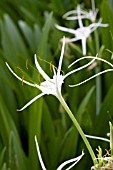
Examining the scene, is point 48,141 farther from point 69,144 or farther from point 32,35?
point 32,35

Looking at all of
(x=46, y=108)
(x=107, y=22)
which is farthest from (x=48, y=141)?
(x=107, y=22)

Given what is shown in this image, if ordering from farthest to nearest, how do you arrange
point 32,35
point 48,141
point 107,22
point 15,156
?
point 32,35, point 107,22, point 48,141, point 15,156

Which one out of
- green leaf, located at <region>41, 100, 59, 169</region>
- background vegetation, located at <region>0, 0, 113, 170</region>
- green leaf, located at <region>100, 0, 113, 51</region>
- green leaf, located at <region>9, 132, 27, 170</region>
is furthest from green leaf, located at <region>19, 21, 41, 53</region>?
green leaf, located at <region>9, 132, 27, 170</region>

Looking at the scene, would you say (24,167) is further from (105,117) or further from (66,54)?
(66,54)

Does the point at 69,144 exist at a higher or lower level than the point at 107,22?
lower

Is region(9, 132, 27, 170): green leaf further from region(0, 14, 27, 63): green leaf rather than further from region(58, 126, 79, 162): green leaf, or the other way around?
region(0, 14, 27, 63): green leaf

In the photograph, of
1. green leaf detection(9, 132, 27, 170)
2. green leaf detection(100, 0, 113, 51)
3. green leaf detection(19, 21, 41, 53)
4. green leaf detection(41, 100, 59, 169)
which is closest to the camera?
green leaf detection(9, 132, 27, 170)

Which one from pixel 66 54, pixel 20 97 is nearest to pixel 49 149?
pixel 20 97

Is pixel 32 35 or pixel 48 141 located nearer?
pixel 48 141

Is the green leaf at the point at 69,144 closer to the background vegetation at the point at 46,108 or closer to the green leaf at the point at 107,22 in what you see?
the background vegetation at the point at 46,108
